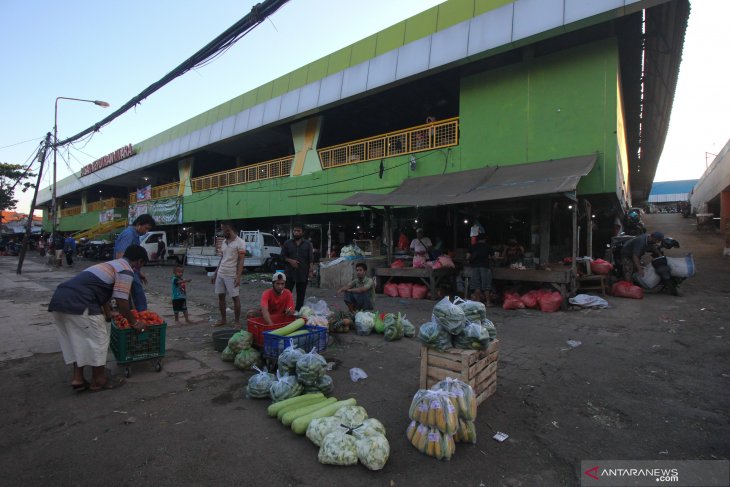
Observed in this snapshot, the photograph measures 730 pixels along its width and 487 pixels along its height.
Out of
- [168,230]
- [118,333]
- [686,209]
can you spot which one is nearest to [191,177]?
[168,230]

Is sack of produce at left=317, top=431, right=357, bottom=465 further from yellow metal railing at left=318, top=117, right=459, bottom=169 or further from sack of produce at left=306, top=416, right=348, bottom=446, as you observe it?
yellow metal railing at left=318, top=117, right=459, bottom=169

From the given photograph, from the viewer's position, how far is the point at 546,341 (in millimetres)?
5797

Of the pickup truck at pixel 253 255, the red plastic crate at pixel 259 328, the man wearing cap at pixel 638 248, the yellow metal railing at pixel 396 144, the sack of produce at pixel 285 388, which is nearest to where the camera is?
the sack of produce at pixel 285 388

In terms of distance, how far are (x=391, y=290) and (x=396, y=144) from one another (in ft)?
19.2

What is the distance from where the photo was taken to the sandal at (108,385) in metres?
3.88

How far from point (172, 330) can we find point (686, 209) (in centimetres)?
4665

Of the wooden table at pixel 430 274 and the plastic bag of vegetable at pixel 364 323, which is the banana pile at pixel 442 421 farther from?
the wooden table at pixel 430 274

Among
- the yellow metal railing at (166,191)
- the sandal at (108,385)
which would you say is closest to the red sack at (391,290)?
the sandal at (108,385)

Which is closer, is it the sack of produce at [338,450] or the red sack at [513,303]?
the sack of produce at [338,450]

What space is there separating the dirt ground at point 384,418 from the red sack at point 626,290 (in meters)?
3.01

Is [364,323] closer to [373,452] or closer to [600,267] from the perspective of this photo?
[373,452]

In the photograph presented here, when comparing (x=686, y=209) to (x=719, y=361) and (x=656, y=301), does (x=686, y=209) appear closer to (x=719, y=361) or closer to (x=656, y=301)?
(x=656, y=301)

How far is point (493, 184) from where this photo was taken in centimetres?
955

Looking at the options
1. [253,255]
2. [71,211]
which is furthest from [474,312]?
[71,211]
